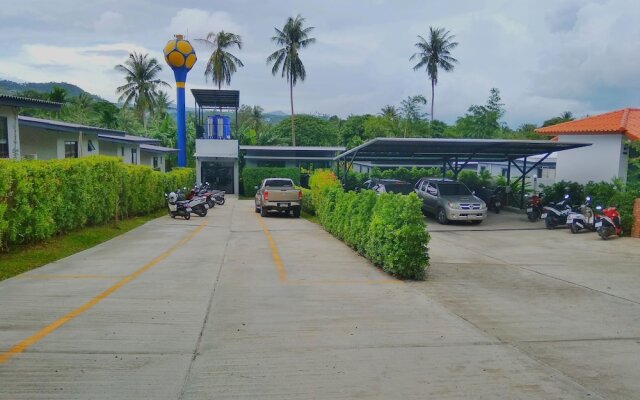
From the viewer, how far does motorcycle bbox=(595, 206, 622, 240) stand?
15211 mm

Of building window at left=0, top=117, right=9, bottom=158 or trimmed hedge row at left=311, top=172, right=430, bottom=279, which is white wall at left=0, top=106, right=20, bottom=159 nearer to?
building window at left=0, top=117, right=9, bottom=158

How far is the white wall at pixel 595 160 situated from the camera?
22.3 m

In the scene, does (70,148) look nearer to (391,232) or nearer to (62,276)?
(62,276)

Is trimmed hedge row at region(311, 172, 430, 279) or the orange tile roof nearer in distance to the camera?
Answer: trimmed hedge row at region(311, 172, 430, 279)

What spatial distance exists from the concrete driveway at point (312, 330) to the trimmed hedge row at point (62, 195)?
142 centimetres

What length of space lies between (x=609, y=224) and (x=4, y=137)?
21298 mm

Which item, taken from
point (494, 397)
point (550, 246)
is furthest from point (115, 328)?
point (550, 246)

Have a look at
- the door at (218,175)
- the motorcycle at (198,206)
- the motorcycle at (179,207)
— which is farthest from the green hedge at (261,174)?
the motorcycle at (179,207)

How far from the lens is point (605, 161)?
2294 centimetres

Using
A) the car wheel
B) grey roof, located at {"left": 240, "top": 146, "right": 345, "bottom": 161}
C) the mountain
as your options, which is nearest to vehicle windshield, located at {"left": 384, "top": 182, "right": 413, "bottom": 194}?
the car wheel

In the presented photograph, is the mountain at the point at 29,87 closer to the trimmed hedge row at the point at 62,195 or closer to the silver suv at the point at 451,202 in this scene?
the trimmed hedge row at the point at 62,195

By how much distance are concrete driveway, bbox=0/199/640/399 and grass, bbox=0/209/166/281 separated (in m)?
0.48

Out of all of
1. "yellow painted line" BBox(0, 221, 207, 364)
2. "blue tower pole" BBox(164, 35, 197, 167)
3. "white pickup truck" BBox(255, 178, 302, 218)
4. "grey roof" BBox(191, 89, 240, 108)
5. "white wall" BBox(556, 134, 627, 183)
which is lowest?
"yellow painted line" BBox(0, 221, 207, 364)

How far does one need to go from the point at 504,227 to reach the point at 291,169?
24.2m
